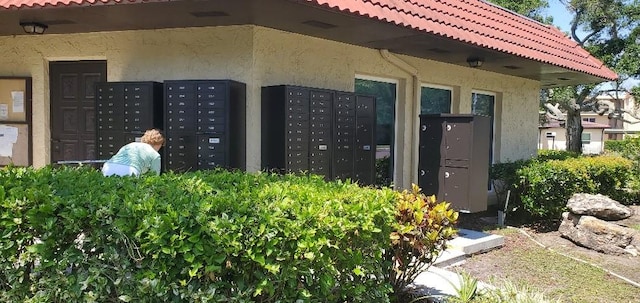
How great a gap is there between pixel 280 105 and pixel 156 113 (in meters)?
1.58

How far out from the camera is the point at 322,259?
330cm

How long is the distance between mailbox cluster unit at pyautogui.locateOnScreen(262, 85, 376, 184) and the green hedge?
280cm

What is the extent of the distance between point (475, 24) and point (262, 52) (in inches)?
148

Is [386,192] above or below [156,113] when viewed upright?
below

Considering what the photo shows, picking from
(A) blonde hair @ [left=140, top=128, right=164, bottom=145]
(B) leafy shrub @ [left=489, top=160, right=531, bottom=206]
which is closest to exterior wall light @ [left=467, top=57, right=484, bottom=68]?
(B) leafy shrub @ [left=489, top=160, right=531, bottom=206]

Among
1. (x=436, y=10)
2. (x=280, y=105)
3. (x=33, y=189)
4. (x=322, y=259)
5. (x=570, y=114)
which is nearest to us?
(x=322, y=259)

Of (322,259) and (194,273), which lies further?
(322,259)

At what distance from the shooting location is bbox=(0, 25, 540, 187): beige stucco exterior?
21.6ft

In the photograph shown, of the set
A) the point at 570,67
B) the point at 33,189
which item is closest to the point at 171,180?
the point at 33,189

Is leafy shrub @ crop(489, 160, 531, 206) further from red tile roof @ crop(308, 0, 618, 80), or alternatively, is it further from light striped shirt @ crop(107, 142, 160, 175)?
light striped shirt @ crop(107, 142, 160, 175)

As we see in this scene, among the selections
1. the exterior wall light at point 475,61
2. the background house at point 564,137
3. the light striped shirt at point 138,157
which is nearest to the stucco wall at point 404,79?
the exterior wall light at point 475,61

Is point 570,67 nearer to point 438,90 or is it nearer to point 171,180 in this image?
point 438,90

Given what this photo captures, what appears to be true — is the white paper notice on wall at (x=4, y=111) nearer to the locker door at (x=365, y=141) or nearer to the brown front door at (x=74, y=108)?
the brown front door at (x=74, y=108)

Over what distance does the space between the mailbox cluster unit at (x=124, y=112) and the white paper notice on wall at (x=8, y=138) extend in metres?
1.82
